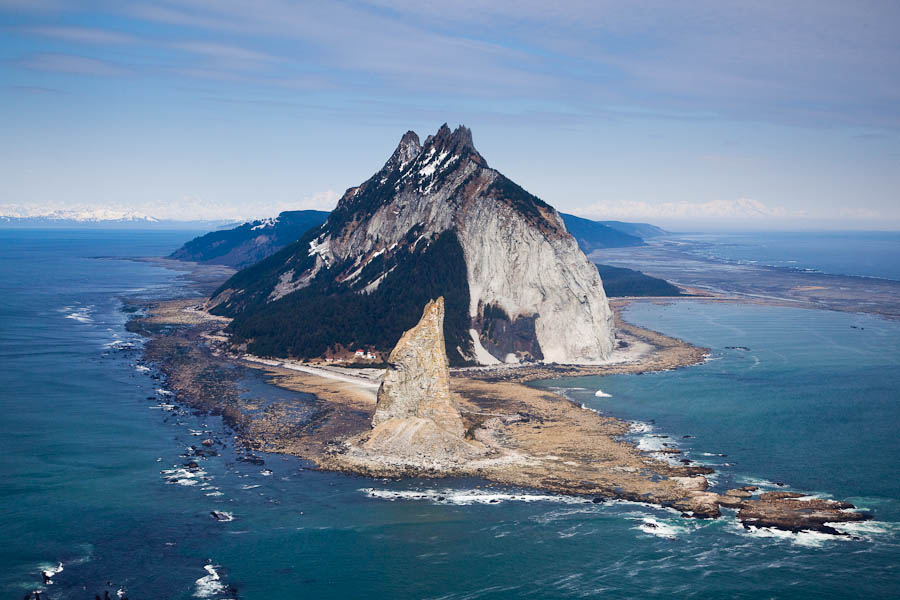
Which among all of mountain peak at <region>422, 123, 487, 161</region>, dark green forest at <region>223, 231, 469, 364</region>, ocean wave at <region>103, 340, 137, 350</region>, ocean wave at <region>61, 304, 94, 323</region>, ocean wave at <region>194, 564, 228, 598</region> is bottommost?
ocean wave at <region>194, 564, 228, 598</region>

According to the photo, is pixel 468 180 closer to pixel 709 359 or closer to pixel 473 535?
pixel 709 359

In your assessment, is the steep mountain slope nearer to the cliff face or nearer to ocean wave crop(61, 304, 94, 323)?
ocean wave crop(61, 304, 94, 323)

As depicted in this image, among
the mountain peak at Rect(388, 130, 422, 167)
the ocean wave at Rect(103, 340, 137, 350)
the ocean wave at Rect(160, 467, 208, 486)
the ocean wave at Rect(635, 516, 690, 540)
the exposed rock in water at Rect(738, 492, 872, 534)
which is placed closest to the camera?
the ocean wave at Rect(635, 516, 690, 540)

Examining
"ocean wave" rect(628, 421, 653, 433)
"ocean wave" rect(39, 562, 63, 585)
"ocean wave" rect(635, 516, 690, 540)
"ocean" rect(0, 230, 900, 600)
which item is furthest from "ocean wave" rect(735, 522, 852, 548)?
"ocean wave" rect(39, 562, 63, 585)

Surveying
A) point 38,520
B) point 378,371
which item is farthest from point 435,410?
point 378,371

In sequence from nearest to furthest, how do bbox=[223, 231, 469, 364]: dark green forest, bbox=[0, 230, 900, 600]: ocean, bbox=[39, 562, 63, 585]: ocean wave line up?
bbox=[39, 562, 63, 585]: ocean wave → bbox=[0, 230, 900, 600]: ocean → bbox=[223, 231, 469, 364]: dark green forest

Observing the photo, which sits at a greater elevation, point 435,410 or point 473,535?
point 435,410

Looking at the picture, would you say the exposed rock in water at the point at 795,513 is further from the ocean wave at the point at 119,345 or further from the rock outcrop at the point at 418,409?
the ocean wave at the point at 119,345

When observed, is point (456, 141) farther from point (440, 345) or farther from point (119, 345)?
point (440, 345)
